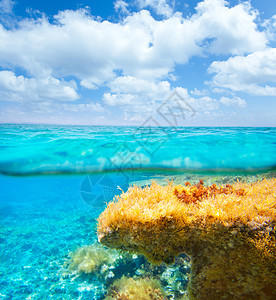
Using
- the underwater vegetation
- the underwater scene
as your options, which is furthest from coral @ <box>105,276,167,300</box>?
the underwater vegetation

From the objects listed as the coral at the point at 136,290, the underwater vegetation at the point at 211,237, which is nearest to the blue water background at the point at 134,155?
the underwater vegetation at the point at 211,237

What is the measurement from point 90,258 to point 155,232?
5749mm

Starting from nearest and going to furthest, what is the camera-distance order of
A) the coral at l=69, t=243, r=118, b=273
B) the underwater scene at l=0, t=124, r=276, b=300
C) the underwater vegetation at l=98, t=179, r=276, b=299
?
the underwater vegetation at l=98, t=179, r=276, b=299, the underwater scene at l=0, t=124, r=276, b=300, the coral at l=69, t=243, r=118, b=273

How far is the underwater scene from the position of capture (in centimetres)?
384

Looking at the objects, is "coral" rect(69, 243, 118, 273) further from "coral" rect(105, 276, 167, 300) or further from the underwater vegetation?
the underwater vegetation

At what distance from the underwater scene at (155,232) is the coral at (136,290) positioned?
4 cm

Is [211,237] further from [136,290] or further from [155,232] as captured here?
[136,290]

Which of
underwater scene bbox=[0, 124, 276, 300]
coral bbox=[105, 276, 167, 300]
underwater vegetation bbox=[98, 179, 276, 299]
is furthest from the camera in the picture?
coral bbox=[105, 276, 167, 300]

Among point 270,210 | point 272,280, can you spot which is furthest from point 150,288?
point 270,210

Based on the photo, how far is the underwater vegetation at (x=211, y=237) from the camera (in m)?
3.70

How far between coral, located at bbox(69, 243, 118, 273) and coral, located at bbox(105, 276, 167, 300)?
1.54 meters

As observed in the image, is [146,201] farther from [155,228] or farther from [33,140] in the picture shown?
[33,140]

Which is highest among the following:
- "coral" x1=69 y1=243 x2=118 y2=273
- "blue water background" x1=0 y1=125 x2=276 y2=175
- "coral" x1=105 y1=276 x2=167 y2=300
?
"blue water background" x1=0 y1=125 x2=276 y2=175

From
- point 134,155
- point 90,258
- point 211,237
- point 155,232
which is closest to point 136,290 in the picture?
point 90,258
